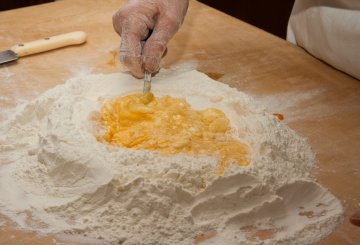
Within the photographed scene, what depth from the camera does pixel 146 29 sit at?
178 cm

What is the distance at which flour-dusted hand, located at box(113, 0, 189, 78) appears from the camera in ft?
5.39

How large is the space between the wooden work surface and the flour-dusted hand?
21 centimetres

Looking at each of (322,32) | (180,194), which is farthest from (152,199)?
(322,32)

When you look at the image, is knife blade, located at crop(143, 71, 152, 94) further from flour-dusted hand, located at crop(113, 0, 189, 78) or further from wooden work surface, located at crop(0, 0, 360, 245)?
wooden work surface, located at crop(0, 0, 360, 245)

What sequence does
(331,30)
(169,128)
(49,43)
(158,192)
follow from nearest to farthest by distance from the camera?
(158,192) < (169,128) < (331,30) < (49,43)

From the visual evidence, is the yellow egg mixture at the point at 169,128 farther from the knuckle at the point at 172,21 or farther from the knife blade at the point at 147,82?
the knuckle at the point at 172,21

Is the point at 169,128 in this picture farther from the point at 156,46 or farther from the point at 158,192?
the point at 156,46

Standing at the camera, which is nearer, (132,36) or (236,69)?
(132,36)

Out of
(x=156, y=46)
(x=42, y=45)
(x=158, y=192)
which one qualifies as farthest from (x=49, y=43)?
(x=158, y=192)

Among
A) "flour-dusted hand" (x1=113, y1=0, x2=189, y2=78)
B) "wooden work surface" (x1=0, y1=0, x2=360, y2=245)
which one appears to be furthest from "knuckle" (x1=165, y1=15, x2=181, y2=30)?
"wooden work surface" (x1=0, y1=0, x2=360, y2=245)

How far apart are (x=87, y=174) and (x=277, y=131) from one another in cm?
58

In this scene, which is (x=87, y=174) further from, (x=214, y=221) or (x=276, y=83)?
(x=276, y=83)

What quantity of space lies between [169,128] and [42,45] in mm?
849

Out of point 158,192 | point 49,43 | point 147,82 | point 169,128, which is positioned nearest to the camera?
point 158,192
